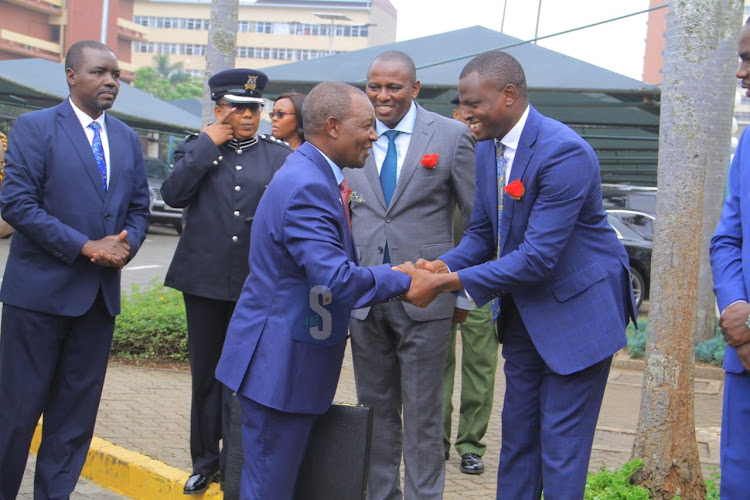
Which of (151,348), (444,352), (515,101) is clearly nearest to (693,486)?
(444,352)

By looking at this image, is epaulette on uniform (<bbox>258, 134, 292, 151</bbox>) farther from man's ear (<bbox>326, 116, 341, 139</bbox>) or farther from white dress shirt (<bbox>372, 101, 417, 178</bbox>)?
man's ear (<bbox>326, 116, 341, 139</bbox>)

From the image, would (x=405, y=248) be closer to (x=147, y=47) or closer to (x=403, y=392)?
(x=403, y=392)

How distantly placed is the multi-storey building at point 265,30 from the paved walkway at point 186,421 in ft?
412

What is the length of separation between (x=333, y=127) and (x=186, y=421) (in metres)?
3.38

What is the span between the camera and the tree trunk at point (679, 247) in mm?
4730

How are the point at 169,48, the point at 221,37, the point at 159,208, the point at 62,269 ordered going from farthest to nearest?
the point at 169,48 < the point at 159,208 < the point at 221,37 < the point at 62,269

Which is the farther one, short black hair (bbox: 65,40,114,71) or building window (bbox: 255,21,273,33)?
building window (bbox: 255,21,273,33)

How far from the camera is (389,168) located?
457 centimetres

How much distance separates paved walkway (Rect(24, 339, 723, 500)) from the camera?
5.47 metres

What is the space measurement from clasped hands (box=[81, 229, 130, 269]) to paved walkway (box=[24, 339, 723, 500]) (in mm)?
1373

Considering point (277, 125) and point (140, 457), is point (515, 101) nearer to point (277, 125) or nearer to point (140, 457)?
point (277, 125)

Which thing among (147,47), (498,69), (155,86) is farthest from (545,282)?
(147,47)

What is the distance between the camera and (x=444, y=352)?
4.50 metres

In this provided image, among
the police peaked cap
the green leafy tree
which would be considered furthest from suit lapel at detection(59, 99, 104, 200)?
the green leafy tree
